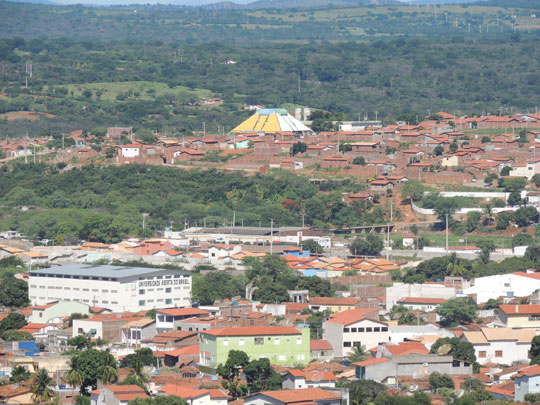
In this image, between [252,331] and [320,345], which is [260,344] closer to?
[252,331]

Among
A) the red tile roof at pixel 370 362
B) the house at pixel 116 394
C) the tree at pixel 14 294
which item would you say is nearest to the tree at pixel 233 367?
the red tile roof at pixel 370 362

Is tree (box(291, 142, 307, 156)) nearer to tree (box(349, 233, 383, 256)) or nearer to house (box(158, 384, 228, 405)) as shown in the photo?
tree (box(349, 233, 383, 256))

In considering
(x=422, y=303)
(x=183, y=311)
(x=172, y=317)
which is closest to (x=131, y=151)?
(x=422, y=303)

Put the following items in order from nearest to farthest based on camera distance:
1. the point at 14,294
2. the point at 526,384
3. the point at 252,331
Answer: the point at 526,384, the point at 252,331, the point at 14,294

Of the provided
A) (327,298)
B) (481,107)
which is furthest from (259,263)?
(481,107)

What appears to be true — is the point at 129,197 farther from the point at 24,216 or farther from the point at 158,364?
the point at 158,364

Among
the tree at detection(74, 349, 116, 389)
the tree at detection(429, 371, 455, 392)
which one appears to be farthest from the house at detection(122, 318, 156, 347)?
the tree at detection(429, 371, 455, 392)
